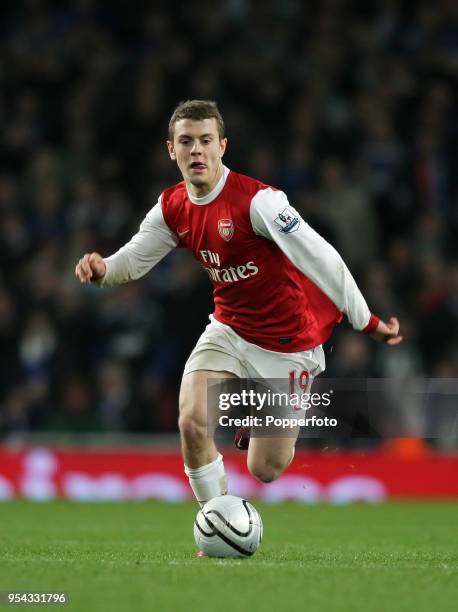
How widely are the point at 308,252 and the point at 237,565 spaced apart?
5.03 feet

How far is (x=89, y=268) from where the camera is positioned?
20.9ft

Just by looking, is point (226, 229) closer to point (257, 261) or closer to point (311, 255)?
point (257, 261)

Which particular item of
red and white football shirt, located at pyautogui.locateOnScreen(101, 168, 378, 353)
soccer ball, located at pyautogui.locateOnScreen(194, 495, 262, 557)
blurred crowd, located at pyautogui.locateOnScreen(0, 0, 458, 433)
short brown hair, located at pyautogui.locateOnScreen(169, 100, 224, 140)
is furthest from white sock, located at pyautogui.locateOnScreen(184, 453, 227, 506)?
blurred crowd, located at pyautogui.locateOnScreen(0, 0, 458, 433)

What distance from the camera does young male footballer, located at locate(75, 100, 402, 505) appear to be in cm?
634

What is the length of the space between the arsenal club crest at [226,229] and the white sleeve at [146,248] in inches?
17.4

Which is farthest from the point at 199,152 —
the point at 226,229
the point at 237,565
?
the point at 237,565

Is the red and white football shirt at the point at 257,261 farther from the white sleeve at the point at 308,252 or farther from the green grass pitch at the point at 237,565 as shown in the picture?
the green grass pitch at the point at 237,565

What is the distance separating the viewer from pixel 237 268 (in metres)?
6.56

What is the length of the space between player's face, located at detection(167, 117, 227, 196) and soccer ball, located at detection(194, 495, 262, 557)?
5.16 ft

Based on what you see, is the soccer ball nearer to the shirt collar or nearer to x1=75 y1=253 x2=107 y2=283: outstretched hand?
x1=75 y1=253 x2=107 y2=283: outstretched hand

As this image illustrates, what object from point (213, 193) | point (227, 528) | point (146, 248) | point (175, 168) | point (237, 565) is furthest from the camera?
point (175, 168)

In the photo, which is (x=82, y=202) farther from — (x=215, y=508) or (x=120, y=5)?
(x=215, y=508)

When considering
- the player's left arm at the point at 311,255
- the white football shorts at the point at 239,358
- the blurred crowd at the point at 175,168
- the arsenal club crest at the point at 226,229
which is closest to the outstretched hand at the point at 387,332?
the player's left arm at the point at 311,255

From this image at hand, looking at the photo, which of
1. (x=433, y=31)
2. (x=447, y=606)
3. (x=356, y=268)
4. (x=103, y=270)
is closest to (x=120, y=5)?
(x=433, y=31)
